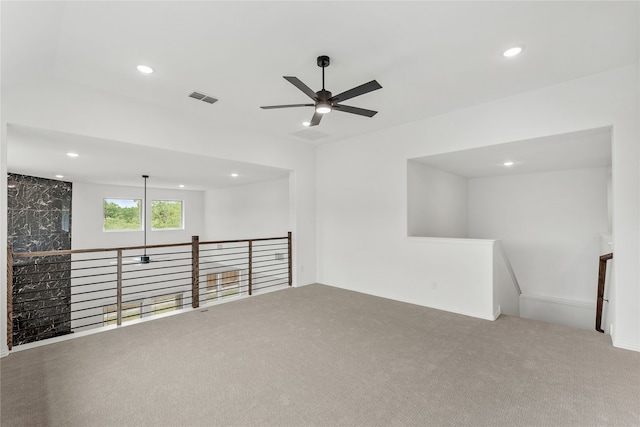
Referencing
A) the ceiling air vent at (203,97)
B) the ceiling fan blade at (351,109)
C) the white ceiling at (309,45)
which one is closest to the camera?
the white ceiling at (309,45)

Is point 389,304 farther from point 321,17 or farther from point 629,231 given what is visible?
point 321,17

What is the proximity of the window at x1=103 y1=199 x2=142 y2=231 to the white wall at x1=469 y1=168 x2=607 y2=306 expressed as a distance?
9414mm

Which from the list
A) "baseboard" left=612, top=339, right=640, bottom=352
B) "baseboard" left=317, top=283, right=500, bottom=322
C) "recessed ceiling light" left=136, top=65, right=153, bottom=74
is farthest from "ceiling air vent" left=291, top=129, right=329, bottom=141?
"baseboard" left=612, top=339, right=640, bottom=352

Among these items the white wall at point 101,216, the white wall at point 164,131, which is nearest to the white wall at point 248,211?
the white wall at point 101,216

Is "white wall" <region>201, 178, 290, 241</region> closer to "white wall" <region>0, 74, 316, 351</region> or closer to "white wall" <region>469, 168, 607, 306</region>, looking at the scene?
"white wall" <region>0, 74, 316, 351</region>

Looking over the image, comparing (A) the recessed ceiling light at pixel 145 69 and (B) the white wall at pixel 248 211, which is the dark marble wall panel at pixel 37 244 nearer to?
(B) the white wall at pixel 248 211

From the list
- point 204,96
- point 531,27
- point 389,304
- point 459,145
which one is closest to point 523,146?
point 459,145

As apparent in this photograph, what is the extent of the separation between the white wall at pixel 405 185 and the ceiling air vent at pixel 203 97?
2596 millimetres

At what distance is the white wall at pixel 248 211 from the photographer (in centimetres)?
755

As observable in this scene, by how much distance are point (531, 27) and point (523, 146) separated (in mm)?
1946

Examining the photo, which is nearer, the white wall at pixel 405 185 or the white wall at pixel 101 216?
the white wall at pixel 405 185

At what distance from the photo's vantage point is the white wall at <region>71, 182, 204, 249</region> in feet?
25.8

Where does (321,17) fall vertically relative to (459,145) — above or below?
above

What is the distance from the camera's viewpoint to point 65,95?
3.25 meters
